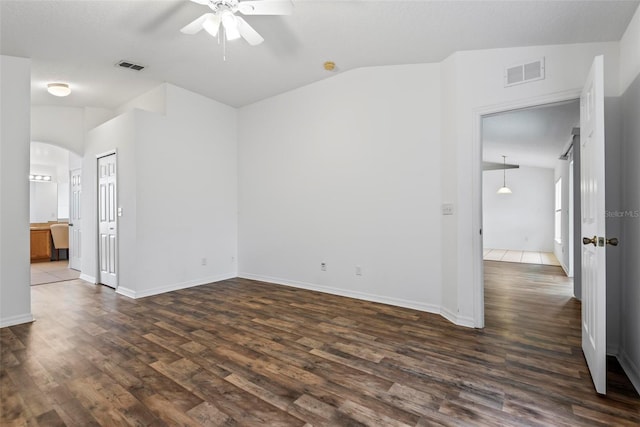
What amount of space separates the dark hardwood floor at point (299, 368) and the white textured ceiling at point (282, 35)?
2710 millimetres

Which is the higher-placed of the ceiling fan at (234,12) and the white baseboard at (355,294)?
the ceiling fan at (234,12)

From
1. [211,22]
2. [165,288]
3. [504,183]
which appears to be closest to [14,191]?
[165,288]

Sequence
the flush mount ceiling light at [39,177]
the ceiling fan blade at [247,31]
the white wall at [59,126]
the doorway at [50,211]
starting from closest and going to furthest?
the ceiling fan blade at [247,31] < the white wall at [59,126] < the doorway at [50,211] < the flush mount ceiling light at [39,177]

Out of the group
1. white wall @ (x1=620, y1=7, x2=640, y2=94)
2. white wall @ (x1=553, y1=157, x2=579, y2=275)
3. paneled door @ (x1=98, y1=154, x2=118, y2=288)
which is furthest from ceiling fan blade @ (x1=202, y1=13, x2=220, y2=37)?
white wall @ (x1=553, y1=157, x2=579, y2=275)

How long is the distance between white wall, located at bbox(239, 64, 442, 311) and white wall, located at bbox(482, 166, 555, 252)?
8.15 m

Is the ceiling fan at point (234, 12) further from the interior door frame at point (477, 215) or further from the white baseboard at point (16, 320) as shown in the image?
the white baseboard at point (16, 320)

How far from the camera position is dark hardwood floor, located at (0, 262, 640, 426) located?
5.92 ft

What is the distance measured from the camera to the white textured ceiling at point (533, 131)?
4254 mm

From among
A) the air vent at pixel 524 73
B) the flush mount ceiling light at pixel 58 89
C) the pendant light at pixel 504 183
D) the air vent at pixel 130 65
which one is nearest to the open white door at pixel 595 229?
the air vent at pixel 524 73

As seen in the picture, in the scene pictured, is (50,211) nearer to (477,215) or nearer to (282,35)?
(282,35)

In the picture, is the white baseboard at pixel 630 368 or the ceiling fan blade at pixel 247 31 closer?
the white baseboard at pixel 630 368

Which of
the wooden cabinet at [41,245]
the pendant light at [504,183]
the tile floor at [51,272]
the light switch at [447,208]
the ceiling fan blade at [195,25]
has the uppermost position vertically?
the ceiling fan blade at [195,25]

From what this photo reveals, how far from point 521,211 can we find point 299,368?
33.5ft

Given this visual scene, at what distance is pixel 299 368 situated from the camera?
2.32 meters
